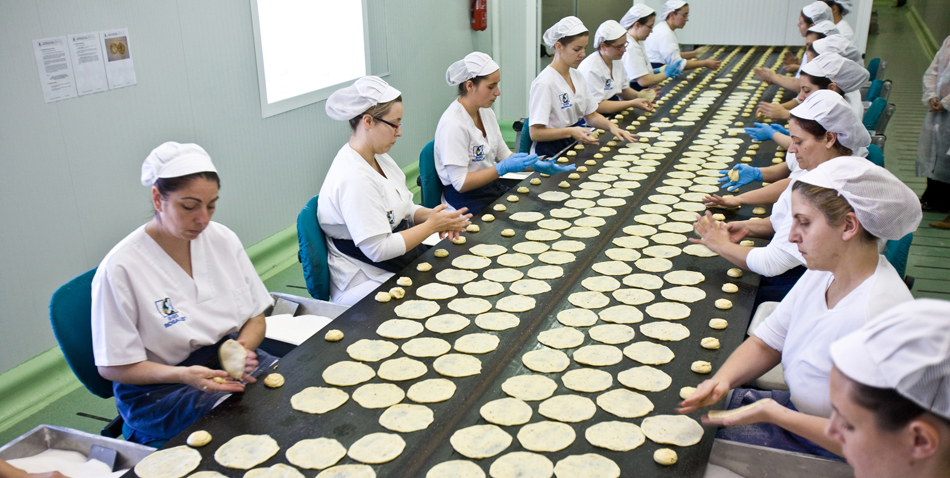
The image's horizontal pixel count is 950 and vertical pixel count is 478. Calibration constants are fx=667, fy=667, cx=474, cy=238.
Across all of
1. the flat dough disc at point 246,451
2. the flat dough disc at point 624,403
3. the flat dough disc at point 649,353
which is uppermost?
the flat dough disc at point 246,451

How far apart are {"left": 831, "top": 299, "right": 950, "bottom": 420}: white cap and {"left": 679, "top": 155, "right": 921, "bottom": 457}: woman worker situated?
0.58 meters

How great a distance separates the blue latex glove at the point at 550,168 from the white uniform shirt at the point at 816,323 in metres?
1.74

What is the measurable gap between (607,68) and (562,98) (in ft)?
3.44

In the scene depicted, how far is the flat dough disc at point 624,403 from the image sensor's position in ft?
5.28

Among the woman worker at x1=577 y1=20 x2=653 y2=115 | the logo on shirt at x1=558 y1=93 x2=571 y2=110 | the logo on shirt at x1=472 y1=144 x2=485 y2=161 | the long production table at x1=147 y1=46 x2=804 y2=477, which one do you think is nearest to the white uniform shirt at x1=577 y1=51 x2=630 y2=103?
the woman worker at x1=577 y1=20 x2=653 y2=115

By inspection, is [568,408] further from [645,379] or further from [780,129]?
[780,129]

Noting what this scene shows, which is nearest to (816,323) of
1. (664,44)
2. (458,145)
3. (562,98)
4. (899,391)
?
(899,391)

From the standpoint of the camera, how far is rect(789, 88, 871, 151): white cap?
2.43 metres

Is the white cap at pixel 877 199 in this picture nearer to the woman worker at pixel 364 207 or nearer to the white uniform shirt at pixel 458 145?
the woman worker at pixel 364 207

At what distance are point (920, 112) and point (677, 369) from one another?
344 inches

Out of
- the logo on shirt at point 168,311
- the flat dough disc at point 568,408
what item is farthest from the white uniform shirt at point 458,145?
the flat dough disc at point 568,408

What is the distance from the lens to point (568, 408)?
163cm

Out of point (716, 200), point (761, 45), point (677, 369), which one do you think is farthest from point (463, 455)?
point (761, 45)

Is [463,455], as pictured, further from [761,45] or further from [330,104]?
[761,45]
